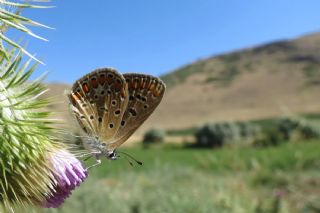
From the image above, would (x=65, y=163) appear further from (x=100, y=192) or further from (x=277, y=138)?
(x=277, y=138)

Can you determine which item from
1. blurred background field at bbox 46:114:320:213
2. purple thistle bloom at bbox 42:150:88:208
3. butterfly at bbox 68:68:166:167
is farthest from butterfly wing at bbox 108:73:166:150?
purple thistle bloom at bbox 42:150:88:208

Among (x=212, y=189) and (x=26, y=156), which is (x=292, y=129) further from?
(x=26, y=156)

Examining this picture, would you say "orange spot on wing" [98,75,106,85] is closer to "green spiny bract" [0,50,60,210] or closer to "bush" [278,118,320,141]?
"green spiny bract" [0,50,60,210]

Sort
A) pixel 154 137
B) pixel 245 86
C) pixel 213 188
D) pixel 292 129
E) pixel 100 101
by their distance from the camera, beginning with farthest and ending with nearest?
1. pixel 245 86
2. pixel 154 137
3. pixel 292 129
4. pixel 213 188
5. pixel 100 101

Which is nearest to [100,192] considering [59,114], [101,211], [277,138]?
[101,211]

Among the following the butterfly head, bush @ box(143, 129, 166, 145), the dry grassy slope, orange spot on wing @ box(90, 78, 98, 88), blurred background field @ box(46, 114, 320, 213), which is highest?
orange spot on wing @ box(90, 78, 98, 88)

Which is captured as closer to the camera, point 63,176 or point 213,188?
point 63,176

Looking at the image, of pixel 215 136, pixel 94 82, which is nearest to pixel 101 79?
pixel 94 82
